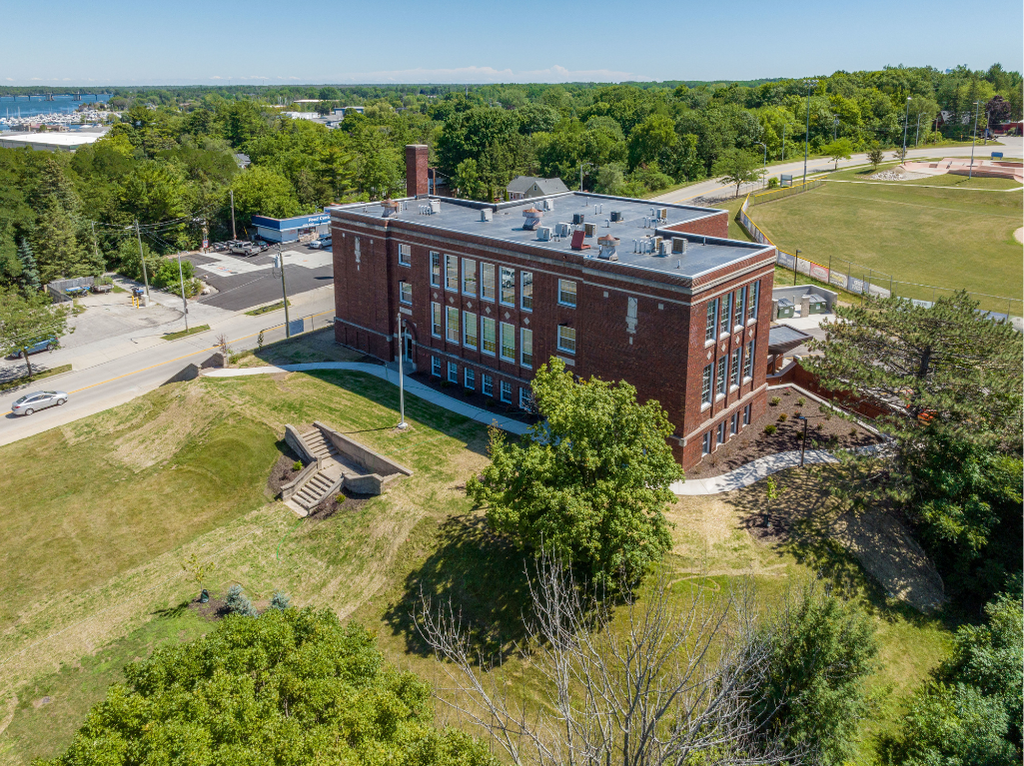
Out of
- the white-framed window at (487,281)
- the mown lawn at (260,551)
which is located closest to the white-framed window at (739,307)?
the mown lawn at (260,551)

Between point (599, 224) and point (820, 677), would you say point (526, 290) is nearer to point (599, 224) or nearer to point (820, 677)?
point (599, 224)

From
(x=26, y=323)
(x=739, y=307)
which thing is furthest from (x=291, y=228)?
(x=739, y=307)

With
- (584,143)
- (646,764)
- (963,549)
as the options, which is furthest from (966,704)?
(584,143)

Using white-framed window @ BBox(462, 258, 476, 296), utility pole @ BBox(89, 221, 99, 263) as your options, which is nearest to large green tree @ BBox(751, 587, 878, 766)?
white-framed window @ BBox(462, 258, 476, 296)

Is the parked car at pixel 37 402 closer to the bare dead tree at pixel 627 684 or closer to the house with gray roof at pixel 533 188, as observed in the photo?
the bare dead tree at pixel 627 684

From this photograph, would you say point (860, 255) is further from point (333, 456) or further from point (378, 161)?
point (378, 161)
